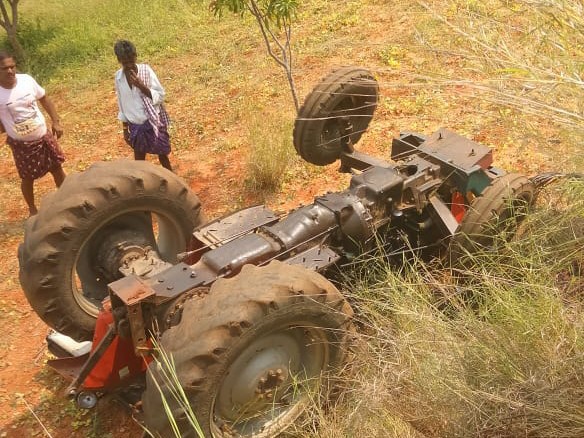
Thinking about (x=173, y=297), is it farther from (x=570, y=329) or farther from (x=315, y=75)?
(x=315, y=75)

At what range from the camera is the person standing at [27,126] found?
6.01 meters

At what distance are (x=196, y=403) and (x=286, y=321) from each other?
0.60 m

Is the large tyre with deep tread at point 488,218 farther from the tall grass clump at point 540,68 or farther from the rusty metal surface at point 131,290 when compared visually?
the rusty metal surface at point 131,290

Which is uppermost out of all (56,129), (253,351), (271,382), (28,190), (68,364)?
(253,351)

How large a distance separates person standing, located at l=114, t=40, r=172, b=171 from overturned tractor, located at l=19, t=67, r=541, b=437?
1826 mm

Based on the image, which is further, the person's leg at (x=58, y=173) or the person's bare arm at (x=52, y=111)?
the person's leg at (x=58, y=173)

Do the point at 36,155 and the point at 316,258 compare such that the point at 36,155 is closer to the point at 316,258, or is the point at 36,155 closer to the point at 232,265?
the point at 232,265

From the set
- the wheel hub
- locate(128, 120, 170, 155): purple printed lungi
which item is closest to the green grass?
the wheel hub

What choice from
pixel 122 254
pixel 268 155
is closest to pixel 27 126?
pixel 268 155

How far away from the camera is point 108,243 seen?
4281 mm

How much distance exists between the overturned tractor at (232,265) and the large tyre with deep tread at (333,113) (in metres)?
0.02

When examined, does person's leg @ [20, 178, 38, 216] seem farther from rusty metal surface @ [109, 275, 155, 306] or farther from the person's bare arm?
rusty metal surface @ [109, 275, 155, 306]

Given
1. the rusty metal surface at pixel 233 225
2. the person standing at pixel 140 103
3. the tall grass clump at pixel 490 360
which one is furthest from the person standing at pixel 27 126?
the tall grass clump at pixel 490 360

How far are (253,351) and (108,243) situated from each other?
1.54 meters
